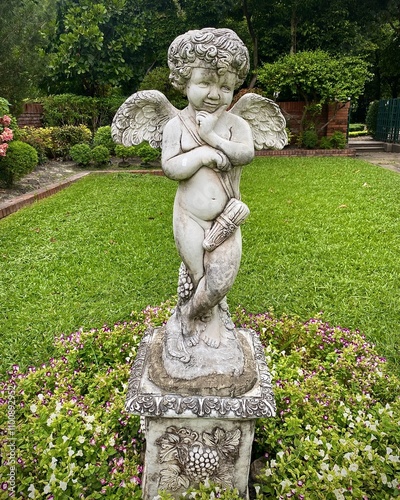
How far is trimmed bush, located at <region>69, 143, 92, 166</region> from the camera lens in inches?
417

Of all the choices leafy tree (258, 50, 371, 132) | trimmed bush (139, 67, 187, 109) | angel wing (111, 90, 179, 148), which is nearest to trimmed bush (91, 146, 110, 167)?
trimmed bush (139, 67, 187, 109)

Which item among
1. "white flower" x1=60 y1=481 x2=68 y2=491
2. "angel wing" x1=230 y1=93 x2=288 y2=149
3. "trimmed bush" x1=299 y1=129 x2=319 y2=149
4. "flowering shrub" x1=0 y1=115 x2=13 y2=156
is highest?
"angel wing" x1=230 y1=93 x2=288 y2=149

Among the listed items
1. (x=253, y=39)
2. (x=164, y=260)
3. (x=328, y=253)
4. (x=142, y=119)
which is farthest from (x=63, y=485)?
A: (x=253, y=39)

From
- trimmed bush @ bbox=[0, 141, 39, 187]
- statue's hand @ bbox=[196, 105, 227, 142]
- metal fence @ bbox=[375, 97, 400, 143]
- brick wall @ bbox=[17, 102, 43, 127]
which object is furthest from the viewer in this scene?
metal fence @ bbox=[375, 97, 400, 143]

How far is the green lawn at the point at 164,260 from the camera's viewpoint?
3.71m

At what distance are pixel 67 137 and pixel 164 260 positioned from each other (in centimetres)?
830

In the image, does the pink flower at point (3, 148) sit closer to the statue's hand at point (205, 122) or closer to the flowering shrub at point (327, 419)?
the flowering shrub at point (327, 419)

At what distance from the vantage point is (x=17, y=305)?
12.8ft

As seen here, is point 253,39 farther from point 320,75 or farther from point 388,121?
point 388,121

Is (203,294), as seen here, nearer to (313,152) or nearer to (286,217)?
(286,217)

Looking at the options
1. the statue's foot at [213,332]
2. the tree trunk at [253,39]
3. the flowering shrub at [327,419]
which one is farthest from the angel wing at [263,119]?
the tree trunk at [253,39]

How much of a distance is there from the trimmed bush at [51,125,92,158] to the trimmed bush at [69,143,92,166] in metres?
0.98

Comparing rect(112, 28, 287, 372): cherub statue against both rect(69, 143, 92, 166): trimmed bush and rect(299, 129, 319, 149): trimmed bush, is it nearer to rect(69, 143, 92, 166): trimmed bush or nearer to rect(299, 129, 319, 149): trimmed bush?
rect(69, 143, 92, 166): trimmed bush

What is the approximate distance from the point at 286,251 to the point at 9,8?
10.3 meters
